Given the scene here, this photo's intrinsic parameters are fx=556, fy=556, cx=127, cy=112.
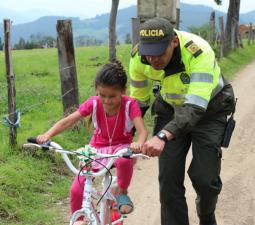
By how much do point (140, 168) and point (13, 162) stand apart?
174cm

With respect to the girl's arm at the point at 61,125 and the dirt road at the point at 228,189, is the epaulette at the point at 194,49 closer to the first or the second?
the girl's arm at the point at 61,125

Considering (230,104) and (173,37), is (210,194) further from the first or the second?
(173,37)

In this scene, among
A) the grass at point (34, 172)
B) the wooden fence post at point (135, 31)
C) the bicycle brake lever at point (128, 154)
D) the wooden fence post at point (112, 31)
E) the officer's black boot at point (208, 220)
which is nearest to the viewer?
the bicycle brake lever at point (128, 154)

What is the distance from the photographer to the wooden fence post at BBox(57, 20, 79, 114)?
24.9ft

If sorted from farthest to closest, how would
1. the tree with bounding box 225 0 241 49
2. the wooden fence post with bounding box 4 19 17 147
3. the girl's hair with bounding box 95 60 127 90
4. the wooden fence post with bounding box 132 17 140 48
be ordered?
the tree with bounding box 225 0 241 49, the wooden fence post with bounding box 132 17 140 48, the wooden fence post with bounding box 4 19 17 147, the girl's hair with bounding box 95 60 127 90

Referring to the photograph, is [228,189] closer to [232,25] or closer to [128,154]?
[128,154]

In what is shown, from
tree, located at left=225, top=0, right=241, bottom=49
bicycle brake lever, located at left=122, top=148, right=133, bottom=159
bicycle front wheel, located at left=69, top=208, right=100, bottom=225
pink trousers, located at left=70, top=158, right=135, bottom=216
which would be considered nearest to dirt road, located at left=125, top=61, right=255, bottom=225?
pink trousers, located at left=70, top=158, right=135, bottom=216

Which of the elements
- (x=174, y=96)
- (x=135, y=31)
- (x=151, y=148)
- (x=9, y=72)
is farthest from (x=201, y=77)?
(x=135, y=31)

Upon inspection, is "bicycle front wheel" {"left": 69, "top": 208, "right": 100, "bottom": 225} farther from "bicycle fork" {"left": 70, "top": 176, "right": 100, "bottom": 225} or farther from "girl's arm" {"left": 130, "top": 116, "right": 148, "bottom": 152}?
"girl's arm" {"left": 130, "top": 116, "right": 148, "bottom": 152}

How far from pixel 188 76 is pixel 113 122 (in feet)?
2.18

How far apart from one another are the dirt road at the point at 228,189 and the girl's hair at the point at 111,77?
77.6 inches

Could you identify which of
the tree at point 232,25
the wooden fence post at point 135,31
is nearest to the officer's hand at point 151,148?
the wooden fence post at point 135,31

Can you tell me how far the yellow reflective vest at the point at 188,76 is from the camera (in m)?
3.94

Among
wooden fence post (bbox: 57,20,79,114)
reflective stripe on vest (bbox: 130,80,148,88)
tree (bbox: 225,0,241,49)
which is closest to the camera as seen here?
reflective stripe on vest (bbox: 130,80,148,88)
